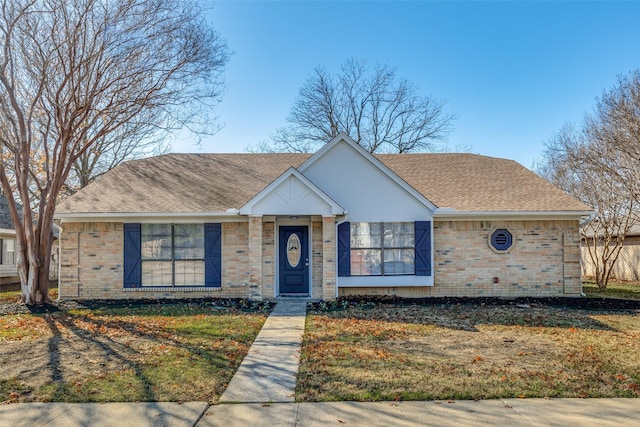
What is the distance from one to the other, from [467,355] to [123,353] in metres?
5.46

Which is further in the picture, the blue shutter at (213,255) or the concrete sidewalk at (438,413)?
the blue shutter at (213,255)

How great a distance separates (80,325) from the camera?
31.4 feet

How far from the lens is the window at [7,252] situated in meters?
19.8

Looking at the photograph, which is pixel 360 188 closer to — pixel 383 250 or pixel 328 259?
pixel 383 250

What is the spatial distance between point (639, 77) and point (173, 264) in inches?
672

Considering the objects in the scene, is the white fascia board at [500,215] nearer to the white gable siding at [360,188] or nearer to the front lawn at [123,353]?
the white gable siding at [360,188]

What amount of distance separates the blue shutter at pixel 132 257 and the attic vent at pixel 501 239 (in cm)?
1031

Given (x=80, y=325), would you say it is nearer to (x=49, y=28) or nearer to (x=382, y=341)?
(x=382, y=341)

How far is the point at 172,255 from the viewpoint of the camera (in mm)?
13102

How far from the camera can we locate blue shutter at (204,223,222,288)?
42.7 ft

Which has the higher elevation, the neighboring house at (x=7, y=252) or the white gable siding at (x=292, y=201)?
the white gable siding at (x=292, y=201)

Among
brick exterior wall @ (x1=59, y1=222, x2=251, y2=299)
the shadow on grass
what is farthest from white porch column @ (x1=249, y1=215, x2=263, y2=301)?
the shadow on grass

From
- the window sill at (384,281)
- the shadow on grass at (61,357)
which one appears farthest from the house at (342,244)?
the shadow on grass at (61,357)

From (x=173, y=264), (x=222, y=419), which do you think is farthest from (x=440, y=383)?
(x=173, y=264)
